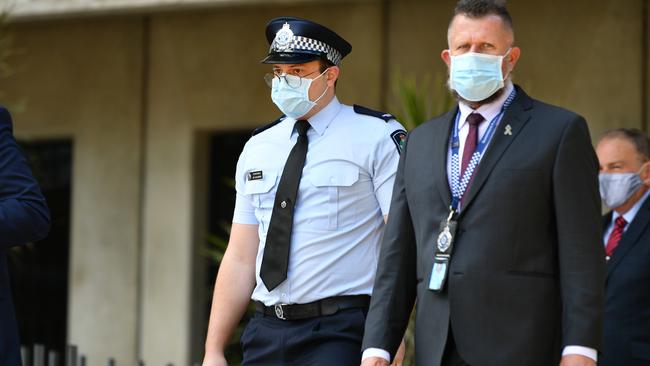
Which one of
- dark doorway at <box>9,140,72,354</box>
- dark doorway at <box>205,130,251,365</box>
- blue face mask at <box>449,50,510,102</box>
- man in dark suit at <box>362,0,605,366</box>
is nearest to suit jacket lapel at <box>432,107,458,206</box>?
man in dark suit at <box>362,0,605,366</box>

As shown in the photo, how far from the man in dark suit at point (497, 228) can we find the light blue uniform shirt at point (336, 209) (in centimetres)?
44

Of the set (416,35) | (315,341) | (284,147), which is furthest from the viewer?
(416,35)

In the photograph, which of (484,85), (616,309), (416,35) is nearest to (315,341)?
(484,85)

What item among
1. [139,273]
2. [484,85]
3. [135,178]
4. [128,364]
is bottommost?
[128,364]

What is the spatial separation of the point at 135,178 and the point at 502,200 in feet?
21.3

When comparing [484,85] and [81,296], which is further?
[81,296]

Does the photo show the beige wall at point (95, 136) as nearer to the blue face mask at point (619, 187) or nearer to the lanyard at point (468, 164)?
the blue face mask at point (619, 187)

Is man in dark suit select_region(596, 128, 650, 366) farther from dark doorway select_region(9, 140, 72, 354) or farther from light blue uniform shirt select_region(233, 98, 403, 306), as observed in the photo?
dark doorway select_region(9, 140, 72, 354)

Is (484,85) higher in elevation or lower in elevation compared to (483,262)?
higher

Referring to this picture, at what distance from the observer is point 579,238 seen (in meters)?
3.53

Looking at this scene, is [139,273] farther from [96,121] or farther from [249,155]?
[249,155]

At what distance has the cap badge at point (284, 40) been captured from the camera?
451cm

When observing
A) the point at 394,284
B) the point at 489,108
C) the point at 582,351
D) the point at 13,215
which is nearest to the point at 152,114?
the point at 13,215

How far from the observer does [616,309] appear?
5.33 m
